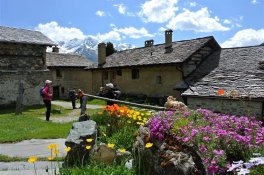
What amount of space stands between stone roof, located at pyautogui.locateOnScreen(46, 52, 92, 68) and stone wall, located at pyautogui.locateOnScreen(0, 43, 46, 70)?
1324 centimetres

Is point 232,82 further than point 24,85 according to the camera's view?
No

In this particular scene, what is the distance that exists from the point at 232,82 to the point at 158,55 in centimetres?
1071

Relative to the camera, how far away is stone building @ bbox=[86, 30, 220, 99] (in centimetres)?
2668

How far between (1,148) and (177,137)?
6068mm

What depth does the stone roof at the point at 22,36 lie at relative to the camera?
2528 cm

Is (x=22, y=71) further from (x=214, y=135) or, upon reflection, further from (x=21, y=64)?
(x=214, y=135)

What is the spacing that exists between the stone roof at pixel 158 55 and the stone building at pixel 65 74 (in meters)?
7.40

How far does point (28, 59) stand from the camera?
1047 inches

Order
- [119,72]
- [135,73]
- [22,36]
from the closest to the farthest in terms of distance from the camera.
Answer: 1. [22,36]
2. [135,73]
3. [119,72]

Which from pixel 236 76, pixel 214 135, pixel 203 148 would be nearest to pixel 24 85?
pixel 236 76

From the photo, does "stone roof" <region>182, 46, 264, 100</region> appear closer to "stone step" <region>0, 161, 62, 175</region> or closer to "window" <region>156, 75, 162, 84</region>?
"window" <region>156, 75, 162, 84</region>

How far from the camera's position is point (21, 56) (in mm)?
26094

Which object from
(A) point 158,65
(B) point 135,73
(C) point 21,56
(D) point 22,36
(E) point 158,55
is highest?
(D) point 22,36

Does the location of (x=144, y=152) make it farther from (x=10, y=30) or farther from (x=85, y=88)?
(x=85, y=88)
